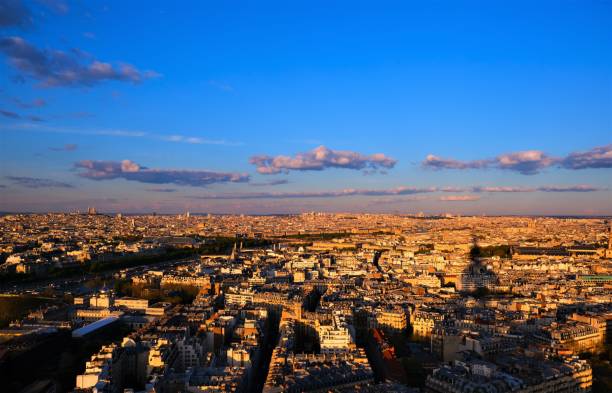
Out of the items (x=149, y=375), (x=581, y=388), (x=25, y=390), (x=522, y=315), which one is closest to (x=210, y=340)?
(x=149, y=375)

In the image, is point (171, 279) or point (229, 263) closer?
point (171, 279)

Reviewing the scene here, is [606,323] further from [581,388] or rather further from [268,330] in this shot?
[268,330]

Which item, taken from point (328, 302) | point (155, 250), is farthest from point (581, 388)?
point (155, 250)

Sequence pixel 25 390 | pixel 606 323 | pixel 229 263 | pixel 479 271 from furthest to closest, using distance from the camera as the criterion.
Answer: pixel 229 263 → pixel 479 271 → pixel 606 323 → pixel 25 390

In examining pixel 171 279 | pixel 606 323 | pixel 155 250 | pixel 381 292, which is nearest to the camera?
pixel 606 323

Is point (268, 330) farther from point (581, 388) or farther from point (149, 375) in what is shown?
point (581, 388)

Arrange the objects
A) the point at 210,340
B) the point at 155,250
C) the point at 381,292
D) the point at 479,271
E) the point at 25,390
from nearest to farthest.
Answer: the point at 25,390
the point at 210,340
the point at 381,292
the point at 479,271
the point at 155,250
